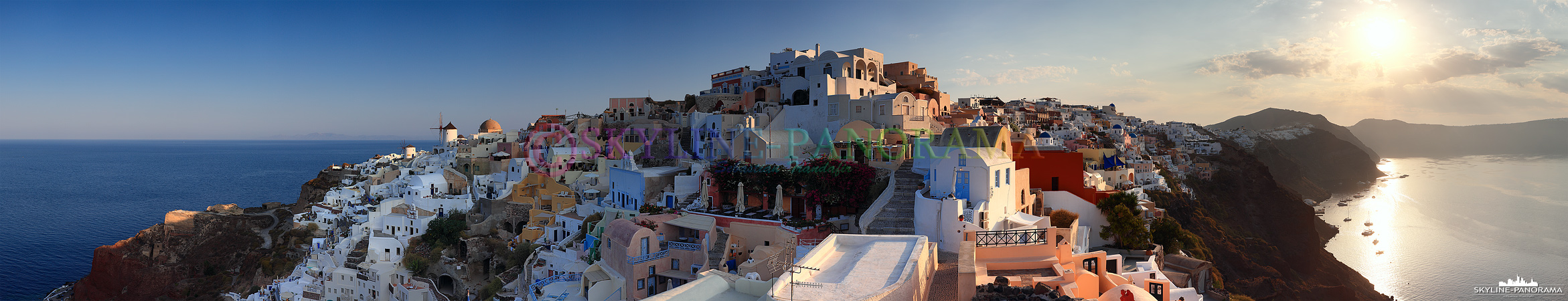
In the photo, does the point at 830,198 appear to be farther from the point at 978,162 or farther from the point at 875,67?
the point at 875,67

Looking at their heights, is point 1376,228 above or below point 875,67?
below

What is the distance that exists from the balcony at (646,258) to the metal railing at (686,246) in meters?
0.24

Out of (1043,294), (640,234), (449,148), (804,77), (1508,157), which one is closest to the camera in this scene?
(1043,294)

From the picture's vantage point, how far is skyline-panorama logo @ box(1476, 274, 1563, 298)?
101 ft

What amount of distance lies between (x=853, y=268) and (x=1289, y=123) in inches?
4652

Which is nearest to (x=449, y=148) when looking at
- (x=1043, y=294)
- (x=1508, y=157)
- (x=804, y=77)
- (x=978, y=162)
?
(x=804, y=77)

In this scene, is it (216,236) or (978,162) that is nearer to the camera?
(978,162)

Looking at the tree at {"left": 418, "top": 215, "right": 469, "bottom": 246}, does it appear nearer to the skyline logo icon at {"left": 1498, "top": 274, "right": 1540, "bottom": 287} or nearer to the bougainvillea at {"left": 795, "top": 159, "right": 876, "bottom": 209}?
the bougainvillea at {"left": 795, "top": 159, "right": 876, "bottom": 209}

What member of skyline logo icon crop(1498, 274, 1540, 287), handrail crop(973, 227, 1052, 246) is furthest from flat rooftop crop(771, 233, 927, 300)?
skyline logo icon crop(1498, 274, 1540, 287)

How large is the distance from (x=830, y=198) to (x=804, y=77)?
17.5m

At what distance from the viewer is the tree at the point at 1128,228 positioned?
19234 mm

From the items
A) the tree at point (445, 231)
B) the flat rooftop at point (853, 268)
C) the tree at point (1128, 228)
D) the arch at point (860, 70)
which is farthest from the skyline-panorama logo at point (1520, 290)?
the tree at point (445, 231)

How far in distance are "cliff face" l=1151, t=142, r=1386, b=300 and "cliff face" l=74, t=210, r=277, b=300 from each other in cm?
4976

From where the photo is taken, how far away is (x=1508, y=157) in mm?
62531
